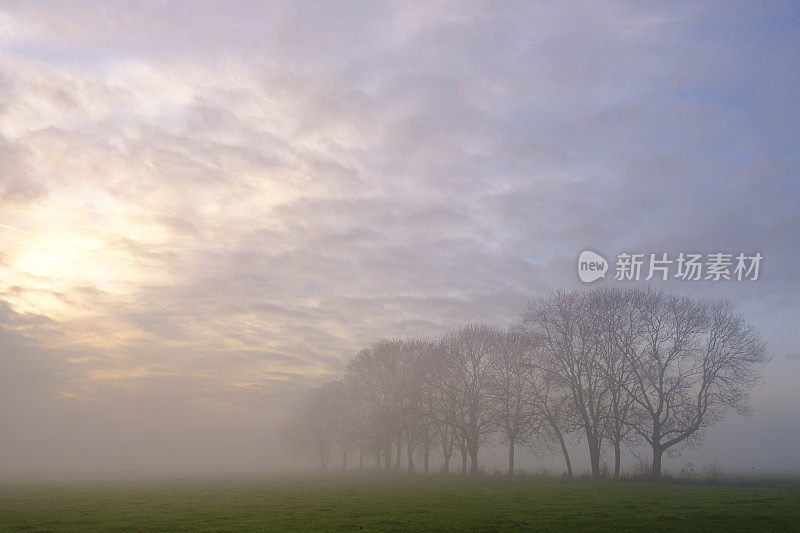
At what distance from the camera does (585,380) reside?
6009 centimetres

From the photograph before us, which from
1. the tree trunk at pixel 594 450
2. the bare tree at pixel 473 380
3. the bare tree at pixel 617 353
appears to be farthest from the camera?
the bare tree at pixel 473 380

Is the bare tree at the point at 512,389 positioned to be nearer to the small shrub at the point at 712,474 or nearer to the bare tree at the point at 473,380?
the bare tree at the point at 473,380

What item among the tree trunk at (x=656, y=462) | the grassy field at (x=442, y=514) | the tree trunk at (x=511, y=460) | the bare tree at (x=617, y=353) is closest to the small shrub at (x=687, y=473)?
the tree trunk at (x=656, y=462)

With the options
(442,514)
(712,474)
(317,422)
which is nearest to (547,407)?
(712,474)

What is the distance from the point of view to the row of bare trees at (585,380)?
53.9 m

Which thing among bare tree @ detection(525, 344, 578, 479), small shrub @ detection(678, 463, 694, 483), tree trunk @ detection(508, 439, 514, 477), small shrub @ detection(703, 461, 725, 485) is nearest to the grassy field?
small shrub @ detection(703, 461, 725, 485)

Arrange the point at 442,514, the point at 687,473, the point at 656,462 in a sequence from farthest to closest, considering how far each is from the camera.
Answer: the point at 656,462
the point at 687,473
the point at 442,514

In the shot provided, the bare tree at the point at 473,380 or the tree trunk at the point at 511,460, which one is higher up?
the bare tree at the point at 473,380

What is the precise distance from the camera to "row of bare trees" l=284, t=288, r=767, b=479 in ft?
177

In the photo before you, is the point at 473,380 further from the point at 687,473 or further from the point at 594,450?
the point at 687,473

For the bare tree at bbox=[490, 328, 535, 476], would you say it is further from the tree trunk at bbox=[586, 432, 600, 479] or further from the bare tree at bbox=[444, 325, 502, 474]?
the tree trunk at bbox=[586, 432, 600, 479]

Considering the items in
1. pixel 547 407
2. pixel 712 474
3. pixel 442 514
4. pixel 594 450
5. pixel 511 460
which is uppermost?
pixel 547 407

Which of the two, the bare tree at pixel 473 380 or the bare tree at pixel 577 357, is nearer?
the bare tree at pixel 577 357

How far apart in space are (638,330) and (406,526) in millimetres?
42918
